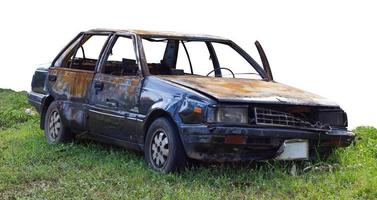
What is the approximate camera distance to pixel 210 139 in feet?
22.3

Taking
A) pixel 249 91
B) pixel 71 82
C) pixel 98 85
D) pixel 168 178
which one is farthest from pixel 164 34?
pixel 168 178

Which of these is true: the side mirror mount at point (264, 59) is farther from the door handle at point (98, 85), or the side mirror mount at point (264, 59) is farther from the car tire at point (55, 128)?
the car tire at point (55, 128)

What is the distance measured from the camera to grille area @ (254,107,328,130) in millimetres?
7016

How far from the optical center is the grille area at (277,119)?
7.02m

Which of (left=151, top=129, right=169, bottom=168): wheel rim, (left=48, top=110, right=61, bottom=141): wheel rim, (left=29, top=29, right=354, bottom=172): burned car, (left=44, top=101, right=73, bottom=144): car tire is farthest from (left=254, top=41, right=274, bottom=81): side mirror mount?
(left=48, top=110, right=61, bottom=141): wheel rim

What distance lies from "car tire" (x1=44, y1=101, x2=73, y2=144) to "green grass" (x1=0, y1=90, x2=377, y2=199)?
1.77ft

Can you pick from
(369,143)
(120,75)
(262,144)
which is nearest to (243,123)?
(262,144)

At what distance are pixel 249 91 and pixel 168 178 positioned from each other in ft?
4.26

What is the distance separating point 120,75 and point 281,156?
93.1 inches

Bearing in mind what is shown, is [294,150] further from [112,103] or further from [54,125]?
[54,125]

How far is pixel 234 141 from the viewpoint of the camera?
22.4 feet

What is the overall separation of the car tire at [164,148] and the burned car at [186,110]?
10mm

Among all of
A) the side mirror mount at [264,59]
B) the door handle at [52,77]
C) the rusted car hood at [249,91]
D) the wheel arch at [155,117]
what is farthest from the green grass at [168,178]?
the side mirror mount at [264,59]

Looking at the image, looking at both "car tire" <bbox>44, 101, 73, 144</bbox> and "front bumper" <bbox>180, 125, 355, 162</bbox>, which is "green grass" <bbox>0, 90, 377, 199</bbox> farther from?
"car tire" <bbox>44, 101, 73, 144</bbox>
